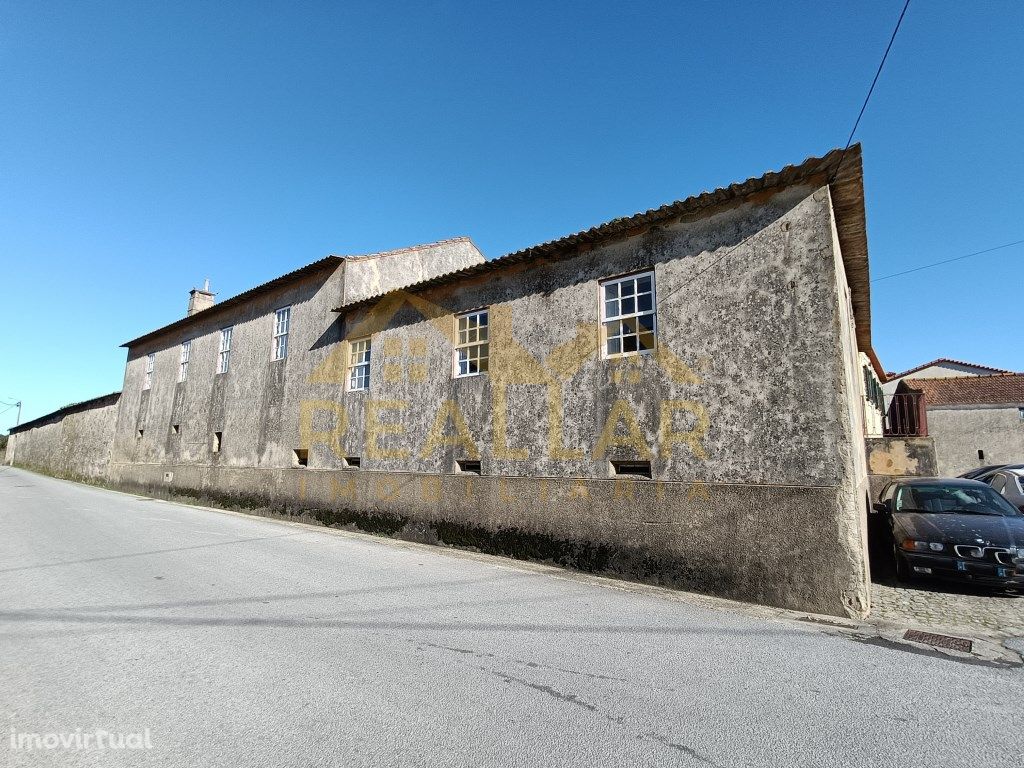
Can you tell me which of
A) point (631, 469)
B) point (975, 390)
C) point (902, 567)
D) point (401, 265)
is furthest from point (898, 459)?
point (975, 390)

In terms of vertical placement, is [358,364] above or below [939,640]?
above

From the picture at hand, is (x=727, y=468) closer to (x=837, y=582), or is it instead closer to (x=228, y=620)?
(x=837, y=582)

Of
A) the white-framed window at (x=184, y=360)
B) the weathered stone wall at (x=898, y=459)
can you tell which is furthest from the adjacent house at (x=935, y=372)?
the white-framed window at (x=184, y=360)

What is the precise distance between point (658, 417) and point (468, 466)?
4084 mm

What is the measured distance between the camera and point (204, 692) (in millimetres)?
3354

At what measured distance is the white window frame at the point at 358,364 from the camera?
12777mm

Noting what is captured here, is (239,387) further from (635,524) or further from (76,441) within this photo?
(76,441)

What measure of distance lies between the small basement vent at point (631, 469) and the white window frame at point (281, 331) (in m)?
11.6

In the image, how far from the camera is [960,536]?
6.55m

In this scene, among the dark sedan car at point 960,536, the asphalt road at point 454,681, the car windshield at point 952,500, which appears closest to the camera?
the asphalt road at point 454,681

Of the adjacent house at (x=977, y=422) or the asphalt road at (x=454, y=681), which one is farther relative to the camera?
the adjacent house at (x=977, y=422)

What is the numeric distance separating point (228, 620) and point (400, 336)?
25.4ft

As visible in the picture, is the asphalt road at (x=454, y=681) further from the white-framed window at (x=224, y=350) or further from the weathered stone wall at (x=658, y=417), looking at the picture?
the white-framed window at (x=224, y=350)

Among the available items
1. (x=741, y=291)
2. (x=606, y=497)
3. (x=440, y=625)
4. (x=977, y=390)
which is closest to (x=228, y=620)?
(x=440, y=625)
